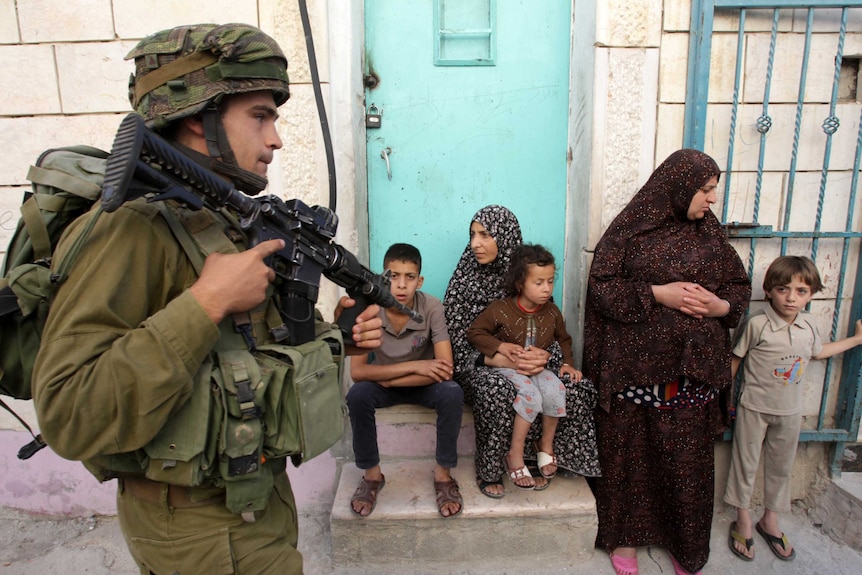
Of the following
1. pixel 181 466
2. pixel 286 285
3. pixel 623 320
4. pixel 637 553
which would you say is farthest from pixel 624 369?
pixel 181 466

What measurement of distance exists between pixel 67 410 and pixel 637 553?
273cm

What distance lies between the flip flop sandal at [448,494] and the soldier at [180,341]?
1186 millimetres

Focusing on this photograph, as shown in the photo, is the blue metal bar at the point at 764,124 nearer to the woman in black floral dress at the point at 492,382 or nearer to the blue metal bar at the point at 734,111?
the blue metal bar at the point at 734,111

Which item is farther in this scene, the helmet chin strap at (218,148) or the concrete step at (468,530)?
the concrete step at (468,530)

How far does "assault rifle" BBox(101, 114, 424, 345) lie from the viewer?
1018mm

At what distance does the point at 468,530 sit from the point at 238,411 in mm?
1725

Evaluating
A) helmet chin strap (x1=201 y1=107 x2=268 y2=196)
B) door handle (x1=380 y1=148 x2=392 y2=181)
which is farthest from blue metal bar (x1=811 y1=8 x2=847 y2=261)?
helmet chin strap (x1=201 y1=107 x2=268 y2=196)

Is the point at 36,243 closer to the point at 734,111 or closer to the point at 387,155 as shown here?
the point at 387,155

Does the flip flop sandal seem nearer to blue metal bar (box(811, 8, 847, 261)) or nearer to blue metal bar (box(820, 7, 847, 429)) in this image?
blue metal bar (box(820, 7, 847, 429))

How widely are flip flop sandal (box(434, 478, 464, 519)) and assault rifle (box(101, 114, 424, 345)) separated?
1151 mm

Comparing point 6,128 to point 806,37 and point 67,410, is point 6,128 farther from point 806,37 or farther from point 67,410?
point 806,37

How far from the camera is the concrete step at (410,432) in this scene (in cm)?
296

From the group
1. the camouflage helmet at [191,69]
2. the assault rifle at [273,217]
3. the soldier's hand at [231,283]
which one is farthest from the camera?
the camouflage helmet at [191,69]

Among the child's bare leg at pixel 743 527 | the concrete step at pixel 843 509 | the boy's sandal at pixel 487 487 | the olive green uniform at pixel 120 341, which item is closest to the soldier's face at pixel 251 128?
the olive green uniform at pixel 120 341
